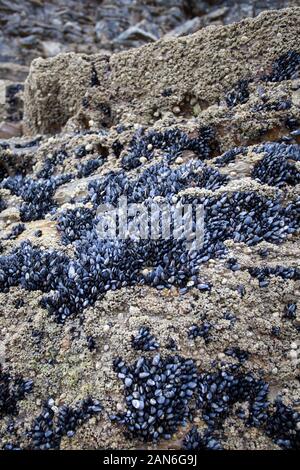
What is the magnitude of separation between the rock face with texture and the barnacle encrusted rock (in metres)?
0.03

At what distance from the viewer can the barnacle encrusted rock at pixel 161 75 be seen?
19.5ft

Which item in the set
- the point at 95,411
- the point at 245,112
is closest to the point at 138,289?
the point at 95,411

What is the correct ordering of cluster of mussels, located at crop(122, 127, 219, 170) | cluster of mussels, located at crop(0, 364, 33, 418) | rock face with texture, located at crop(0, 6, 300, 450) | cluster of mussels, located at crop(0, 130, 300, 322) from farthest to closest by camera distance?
cluster of mussels, located at crop(122, 127, 219, 170) → cluster of mussels, located at crop(0, 130, 300, 322) → cluster of mussels, located at crop(0, 364, 33, 418) → rock face with texture, located at crop(0, 6, 300, 450)

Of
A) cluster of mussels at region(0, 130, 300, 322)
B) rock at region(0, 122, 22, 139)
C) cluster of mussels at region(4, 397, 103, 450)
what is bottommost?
cluster of mussels at region(4, 397, 103, 450)

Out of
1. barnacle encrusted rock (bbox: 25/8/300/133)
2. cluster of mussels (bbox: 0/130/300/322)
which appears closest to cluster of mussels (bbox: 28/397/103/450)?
cluster of mussels (bbox: 0/130/300/322)

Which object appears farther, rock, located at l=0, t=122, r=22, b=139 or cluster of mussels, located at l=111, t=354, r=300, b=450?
rock, located at l=0, t=122, r=22, b=139

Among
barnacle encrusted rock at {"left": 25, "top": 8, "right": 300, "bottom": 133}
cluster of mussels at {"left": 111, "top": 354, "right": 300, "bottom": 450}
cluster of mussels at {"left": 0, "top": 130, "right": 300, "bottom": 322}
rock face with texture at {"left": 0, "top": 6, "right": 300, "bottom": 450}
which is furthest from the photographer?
barnacle encrusted rock at {"left": 25, "top": 8, "right": 300, "bottom": 133}

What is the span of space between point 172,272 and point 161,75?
3867 millimetres

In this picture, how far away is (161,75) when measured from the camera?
6594 mm

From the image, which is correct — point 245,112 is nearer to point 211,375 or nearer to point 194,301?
point 194,301

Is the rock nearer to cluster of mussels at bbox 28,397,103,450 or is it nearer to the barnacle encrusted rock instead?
the barnacle encrusted rock

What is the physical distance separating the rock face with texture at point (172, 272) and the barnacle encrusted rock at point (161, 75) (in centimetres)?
3

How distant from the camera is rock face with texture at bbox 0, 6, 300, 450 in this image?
11.2 ft

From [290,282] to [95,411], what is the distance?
2.13 metres
